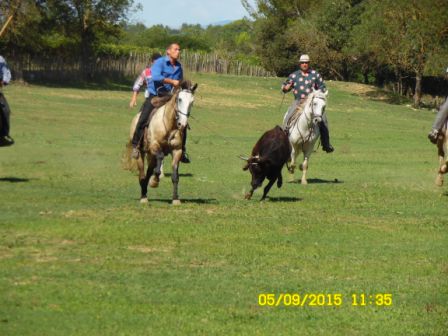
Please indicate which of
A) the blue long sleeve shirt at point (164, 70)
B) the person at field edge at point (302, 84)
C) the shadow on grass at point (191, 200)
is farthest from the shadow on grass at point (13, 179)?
the person at field edge at point (302, 84)

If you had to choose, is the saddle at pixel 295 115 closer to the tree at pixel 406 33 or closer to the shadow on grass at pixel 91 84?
the tree at pixel 406 33

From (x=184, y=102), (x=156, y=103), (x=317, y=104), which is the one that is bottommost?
(x=317, y=104)

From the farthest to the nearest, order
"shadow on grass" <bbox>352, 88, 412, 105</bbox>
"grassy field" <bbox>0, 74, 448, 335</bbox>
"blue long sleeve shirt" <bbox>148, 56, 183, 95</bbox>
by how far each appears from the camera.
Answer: "shadow on grass" <bbox>352, 88, 412, 105</bbox>
"blue long sleeve shirt" <bbox>148, 56, 183, 95</bbox>
"grassy field" <bbox>0, 74, 448, 335</bbox>

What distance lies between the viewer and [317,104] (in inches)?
901

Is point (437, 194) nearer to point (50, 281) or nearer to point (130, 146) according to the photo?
point (130, 146)

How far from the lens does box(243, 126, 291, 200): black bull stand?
20016 millimetres

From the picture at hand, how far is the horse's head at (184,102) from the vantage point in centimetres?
1753

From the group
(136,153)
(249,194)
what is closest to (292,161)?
(249,194)

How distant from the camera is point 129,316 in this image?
9.84 metres

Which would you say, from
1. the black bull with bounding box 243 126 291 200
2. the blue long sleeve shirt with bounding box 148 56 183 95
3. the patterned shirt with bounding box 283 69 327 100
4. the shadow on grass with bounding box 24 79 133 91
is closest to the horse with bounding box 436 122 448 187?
the patterned shirt with bounding box 283 69 327 100

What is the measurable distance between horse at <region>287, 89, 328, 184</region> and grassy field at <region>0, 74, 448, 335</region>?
835mm

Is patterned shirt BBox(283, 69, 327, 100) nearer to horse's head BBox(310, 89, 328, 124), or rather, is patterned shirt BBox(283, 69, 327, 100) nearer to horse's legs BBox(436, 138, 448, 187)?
horse's head BBox(310, 89, 328, 124)

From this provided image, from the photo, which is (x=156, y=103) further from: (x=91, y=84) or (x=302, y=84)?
(x=91, y=84)

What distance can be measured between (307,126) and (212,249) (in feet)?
33.7
